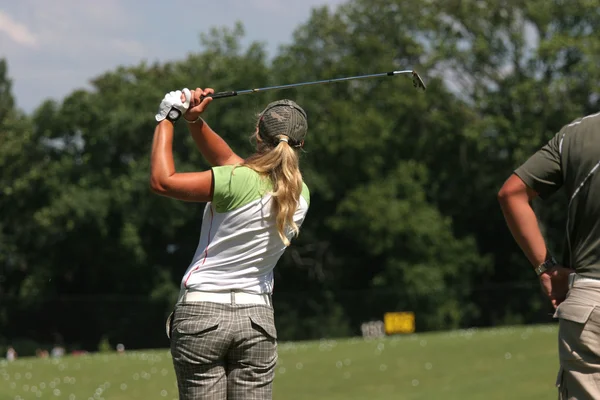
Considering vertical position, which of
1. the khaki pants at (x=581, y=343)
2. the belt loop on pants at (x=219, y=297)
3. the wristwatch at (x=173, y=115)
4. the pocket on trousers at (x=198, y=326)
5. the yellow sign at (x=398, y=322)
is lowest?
the yellow sign at (x=398, y=322)

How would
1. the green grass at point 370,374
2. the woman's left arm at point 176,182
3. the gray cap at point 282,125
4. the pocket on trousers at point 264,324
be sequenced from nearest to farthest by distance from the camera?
the woman's left arm at point 176,182, the pocket on trousers at point 264,324, the gray cap at point 282,125, the green grass at point 370,374

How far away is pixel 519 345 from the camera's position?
66.1ft

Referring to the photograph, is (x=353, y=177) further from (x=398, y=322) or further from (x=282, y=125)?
(x=282, y=125)

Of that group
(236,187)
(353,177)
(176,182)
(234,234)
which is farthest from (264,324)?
(353,177)

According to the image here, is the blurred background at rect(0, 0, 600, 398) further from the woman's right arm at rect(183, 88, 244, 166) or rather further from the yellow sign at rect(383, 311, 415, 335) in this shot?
the woman's right arm at rect(183, 88, 244, 166)

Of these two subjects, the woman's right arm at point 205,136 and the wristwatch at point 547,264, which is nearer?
the wristwatch at point 547,264

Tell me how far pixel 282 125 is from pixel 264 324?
823 millimetres

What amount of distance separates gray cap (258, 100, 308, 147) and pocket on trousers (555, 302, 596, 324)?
132cm

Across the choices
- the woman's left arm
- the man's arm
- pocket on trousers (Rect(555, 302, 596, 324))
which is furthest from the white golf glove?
pocket on trousers (Rect(555, 302, 596, 324))

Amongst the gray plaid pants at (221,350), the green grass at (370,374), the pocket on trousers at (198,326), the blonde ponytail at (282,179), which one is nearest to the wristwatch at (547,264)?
the blonde ponytail at (282,179)

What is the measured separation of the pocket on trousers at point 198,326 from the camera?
4.33 metres

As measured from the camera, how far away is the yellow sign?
41688 millimetres

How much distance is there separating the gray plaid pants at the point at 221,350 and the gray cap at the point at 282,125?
0.70 meters

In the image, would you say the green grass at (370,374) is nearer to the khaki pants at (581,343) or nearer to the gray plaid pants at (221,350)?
the gray plaid pants at (221,350)
